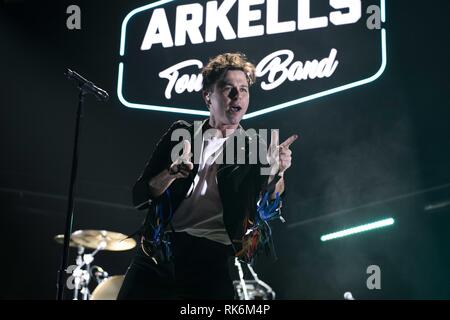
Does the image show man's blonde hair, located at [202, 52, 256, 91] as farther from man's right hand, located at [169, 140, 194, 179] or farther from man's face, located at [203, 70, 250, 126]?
man's right hand, located at [169, 140, 194, 179]

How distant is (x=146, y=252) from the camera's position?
230cm

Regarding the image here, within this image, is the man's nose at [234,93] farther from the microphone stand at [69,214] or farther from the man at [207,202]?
the microphone stand at [69,214]

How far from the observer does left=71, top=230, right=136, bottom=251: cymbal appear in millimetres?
3992

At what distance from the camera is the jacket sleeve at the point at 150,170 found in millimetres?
2500

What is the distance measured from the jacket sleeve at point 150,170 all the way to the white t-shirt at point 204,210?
167 mm

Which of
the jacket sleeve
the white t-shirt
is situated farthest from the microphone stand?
the white t-shirt

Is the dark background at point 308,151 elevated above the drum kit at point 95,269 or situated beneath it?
elevated above

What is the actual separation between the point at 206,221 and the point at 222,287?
30 centimetres

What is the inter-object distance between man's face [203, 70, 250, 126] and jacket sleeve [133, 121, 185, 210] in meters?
0.24

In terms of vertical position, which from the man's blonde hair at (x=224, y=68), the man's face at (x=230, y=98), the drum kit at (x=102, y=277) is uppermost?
the man's blonde hair at (x=224, y=68)

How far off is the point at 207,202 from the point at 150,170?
31cm

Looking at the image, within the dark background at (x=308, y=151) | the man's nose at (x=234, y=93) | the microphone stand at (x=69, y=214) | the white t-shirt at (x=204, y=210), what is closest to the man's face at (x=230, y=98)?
the man's nose at (x=234, y=93)
